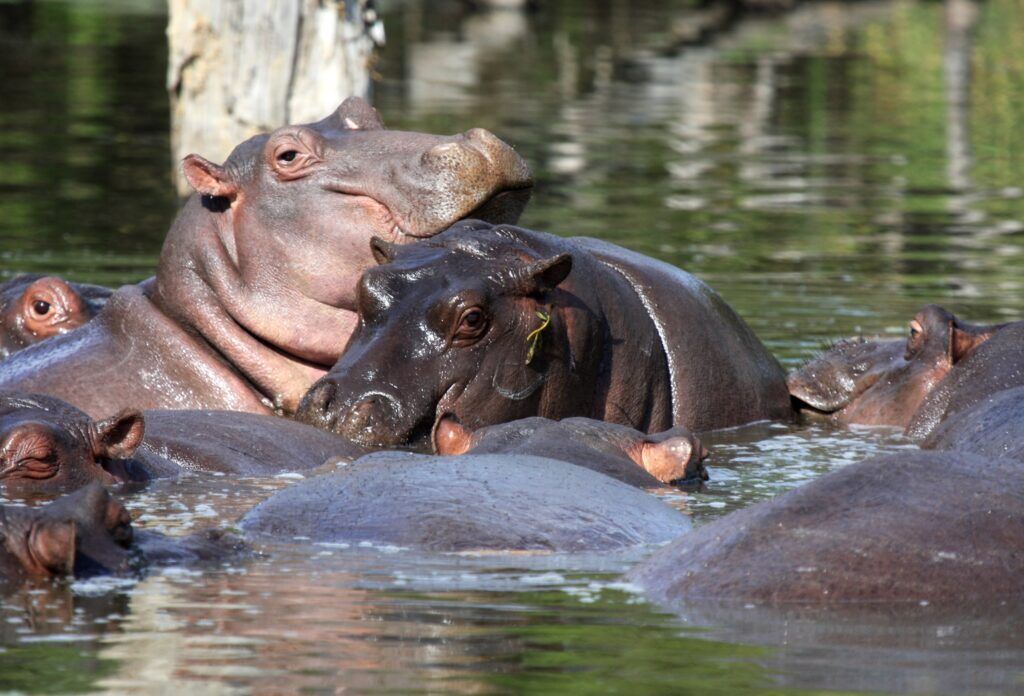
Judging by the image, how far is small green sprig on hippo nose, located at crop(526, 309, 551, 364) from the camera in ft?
23.2

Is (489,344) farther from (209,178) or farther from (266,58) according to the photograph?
(266,58)

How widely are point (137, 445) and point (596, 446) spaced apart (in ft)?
4.59

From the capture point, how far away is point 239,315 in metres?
7.84

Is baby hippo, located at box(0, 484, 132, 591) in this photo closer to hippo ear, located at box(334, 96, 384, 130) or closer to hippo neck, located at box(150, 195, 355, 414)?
hippo neck, located at box(150, 195, 355, 414)

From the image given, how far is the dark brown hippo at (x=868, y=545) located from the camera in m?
4.36

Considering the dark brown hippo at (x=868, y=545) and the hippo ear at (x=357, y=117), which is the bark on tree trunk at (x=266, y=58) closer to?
the hippo ear at (x=357, y=117)

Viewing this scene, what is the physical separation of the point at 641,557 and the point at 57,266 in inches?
322

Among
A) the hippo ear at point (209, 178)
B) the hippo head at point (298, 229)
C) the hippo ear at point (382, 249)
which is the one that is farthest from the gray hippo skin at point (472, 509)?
the hippo ear at point (209, 178)

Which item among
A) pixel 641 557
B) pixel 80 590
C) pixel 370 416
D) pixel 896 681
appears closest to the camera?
pixel 896 681

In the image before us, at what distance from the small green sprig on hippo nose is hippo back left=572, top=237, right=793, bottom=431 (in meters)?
0.84

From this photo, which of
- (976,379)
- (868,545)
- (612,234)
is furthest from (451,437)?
(612,234)

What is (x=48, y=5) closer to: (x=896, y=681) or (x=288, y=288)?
(x=288, y=288)

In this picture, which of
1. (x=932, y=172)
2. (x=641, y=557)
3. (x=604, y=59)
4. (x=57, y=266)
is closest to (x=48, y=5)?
(x=604, y=59)

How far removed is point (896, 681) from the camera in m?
3.84
